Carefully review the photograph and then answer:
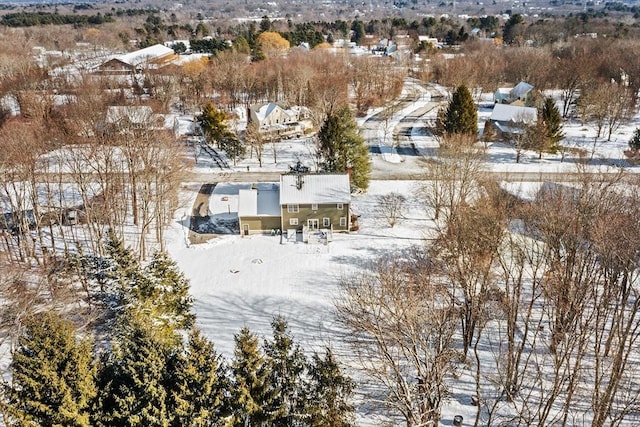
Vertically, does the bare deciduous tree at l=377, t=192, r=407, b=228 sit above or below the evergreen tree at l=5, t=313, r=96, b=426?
below

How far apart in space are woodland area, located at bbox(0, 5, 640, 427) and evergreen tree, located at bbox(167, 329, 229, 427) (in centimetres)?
5

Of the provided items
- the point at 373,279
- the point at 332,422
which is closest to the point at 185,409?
the point at 332,422

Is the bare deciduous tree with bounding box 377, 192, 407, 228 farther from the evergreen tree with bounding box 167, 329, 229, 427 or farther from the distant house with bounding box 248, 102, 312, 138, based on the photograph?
the evergreen tree with bounding box 167, 329, 229, 427

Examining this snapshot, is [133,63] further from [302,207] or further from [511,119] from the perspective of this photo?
[302,207]

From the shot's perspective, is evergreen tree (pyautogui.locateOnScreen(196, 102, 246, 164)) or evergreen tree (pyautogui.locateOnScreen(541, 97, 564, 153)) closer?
evergreen tree (pyautogui.locateOnScreen(196, 102, 246, 164))

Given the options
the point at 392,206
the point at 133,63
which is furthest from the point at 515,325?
the point at 133,63

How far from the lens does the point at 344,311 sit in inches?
747

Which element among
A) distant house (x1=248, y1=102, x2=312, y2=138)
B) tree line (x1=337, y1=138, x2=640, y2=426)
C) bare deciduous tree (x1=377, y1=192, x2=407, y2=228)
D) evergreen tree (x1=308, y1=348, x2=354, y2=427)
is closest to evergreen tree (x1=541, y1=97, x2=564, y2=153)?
bare deciduous tree (x1=377, y1=192, x2=407, y2=228)

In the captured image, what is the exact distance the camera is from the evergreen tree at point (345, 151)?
1447 inches

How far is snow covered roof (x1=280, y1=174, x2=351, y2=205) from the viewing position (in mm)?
31578

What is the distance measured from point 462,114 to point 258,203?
24254mm

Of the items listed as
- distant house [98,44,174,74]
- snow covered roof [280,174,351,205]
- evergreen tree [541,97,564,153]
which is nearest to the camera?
snow covered roof [280,174,351,205]

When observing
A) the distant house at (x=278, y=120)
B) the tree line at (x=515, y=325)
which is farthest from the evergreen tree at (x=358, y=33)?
the tree line at (x=515, y=325)

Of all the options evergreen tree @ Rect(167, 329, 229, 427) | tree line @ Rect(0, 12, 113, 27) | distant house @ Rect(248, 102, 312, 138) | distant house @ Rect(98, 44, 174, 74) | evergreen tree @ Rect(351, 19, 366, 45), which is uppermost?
tree line @ Rect(0, 12, 113, 27)
